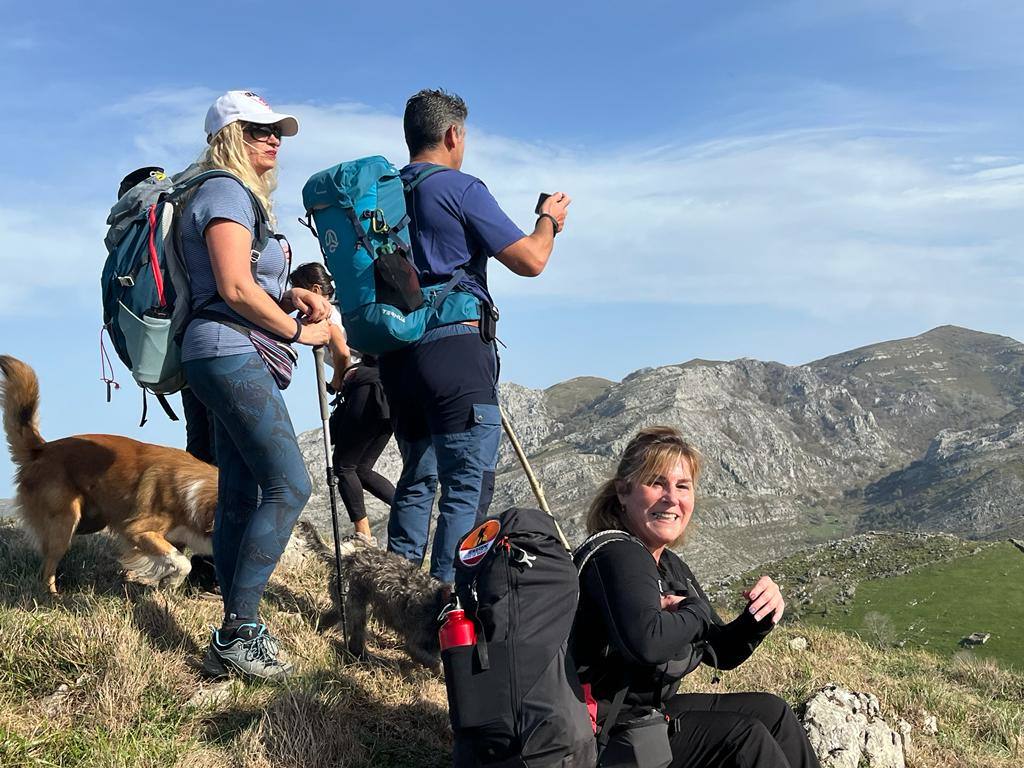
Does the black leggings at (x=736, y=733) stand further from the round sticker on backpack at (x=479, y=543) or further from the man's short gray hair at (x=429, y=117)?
the man's short gray hair at (x=429, y=117)

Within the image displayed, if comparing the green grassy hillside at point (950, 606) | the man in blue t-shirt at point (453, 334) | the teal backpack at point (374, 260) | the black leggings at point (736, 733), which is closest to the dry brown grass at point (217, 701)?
the man in blue t-shirt at point (453, 334)

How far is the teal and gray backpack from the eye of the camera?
4.68m

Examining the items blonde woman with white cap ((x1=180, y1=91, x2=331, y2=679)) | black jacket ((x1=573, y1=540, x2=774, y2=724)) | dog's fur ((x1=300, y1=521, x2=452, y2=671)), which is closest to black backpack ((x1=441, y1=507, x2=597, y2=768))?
black jacket ((x1=573, y1=540, x2=774, y2=724))

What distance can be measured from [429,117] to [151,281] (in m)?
2.03

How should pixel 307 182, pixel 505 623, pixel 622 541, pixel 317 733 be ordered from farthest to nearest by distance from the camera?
pixel 307 182 < pixel 317 733 < pixel 622 541 < pixel 505 623

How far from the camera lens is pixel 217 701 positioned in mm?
4645

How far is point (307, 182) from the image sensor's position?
5.31 meters

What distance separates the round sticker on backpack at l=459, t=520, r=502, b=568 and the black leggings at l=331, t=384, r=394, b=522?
3.96m

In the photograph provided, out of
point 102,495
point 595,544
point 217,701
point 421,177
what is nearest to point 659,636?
point 595,544

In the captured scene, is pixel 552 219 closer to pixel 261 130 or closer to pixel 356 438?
pixel 261 130

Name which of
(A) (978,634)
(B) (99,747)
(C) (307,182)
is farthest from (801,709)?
(A) (978,634)

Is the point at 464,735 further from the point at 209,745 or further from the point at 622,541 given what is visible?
the point at 209,745

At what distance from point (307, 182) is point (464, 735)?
351 centimetres

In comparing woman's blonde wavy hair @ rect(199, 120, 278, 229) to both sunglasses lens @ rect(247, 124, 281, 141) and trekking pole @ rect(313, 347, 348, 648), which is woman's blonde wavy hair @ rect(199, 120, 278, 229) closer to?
sunglasses lens @ rect(247, 124, 281, 141)
